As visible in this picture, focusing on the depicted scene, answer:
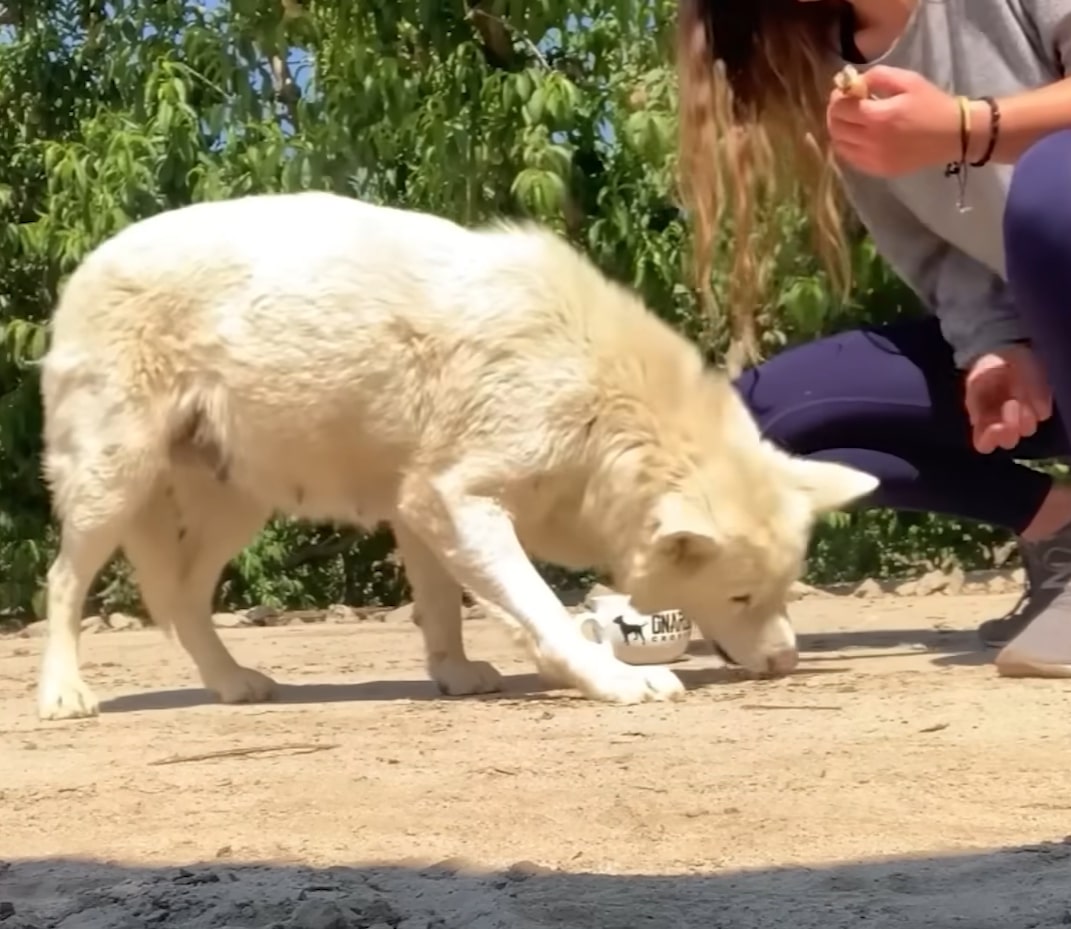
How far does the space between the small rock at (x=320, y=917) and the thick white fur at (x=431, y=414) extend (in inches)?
84.1

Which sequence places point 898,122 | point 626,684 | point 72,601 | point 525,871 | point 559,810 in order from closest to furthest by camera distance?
point 525,871
point 559,810
point 898,122
point 626,684
point 72,601

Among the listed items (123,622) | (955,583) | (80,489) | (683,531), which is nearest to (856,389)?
(683,531)

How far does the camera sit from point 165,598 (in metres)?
4.56

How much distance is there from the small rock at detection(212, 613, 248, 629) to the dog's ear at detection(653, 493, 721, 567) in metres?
3.11

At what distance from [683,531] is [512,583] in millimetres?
405

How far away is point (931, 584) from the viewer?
6852 mm

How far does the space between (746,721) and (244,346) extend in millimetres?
1570

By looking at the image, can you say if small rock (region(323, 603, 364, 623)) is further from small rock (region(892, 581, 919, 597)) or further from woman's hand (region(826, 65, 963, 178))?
woman's hand (region(826, 65, 963, 178))

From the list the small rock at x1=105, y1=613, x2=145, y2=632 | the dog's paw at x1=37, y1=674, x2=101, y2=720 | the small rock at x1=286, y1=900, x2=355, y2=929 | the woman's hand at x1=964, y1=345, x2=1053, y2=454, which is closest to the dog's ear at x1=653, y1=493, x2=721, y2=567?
the woman's hand at x1=964, y1=345, x2=1053, y2=454

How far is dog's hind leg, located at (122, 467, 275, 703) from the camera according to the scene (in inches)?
175

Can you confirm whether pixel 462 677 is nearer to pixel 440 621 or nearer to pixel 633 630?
pixel 440 621

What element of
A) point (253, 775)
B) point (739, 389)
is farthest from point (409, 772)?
point (739, 389)

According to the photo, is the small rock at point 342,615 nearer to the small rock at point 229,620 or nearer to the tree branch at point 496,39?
the small rock at point 229,620

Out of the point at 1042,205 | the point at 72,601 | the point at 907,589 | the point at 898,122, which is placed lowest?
the point at 907,589
